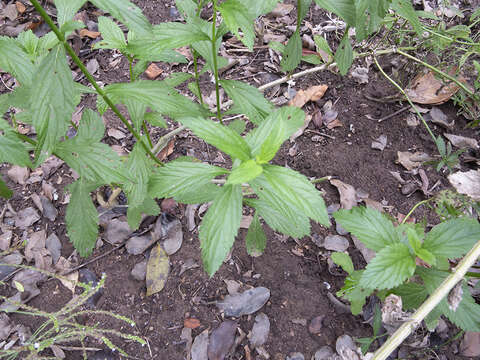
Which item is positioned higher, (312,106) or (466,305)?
(312,106)

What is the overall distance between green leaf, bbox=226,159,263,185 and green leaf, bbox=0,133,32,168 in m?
0.88

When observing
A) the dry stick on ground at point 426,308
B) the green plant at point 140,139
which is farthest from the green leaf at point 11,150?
the dry stick on ground at point 426,308

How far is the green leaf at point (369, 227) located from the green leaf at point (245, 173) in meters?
0.63

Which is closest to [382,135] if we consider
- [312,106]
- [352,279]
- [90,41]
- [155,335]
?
[312,106]

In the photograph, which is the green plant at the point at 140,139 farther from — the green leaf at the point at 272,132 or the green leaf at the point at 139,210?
the green leaf at the point at 139,210

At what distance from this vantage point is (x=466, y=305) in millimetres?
1583

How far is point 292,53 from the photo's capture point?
7.64 ft

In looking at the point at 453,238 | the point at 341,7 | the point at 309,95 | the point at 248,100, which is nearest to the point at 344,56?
the point at 341,7

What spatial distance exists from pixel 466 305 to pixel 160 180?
1477 millimetres

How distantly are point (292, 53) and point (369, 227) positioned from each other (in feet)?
4.19

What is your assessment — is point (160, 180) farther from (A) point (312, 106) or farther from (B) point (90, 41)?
(B) point (90, 41)

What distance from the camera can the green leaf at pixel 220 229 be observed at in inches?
52.2

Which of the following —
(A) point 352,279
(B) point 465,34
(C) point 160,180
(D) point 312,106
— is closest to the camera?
(C) point 160,180

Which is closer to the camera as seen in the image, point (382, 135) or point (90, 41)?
point (382, 135)
